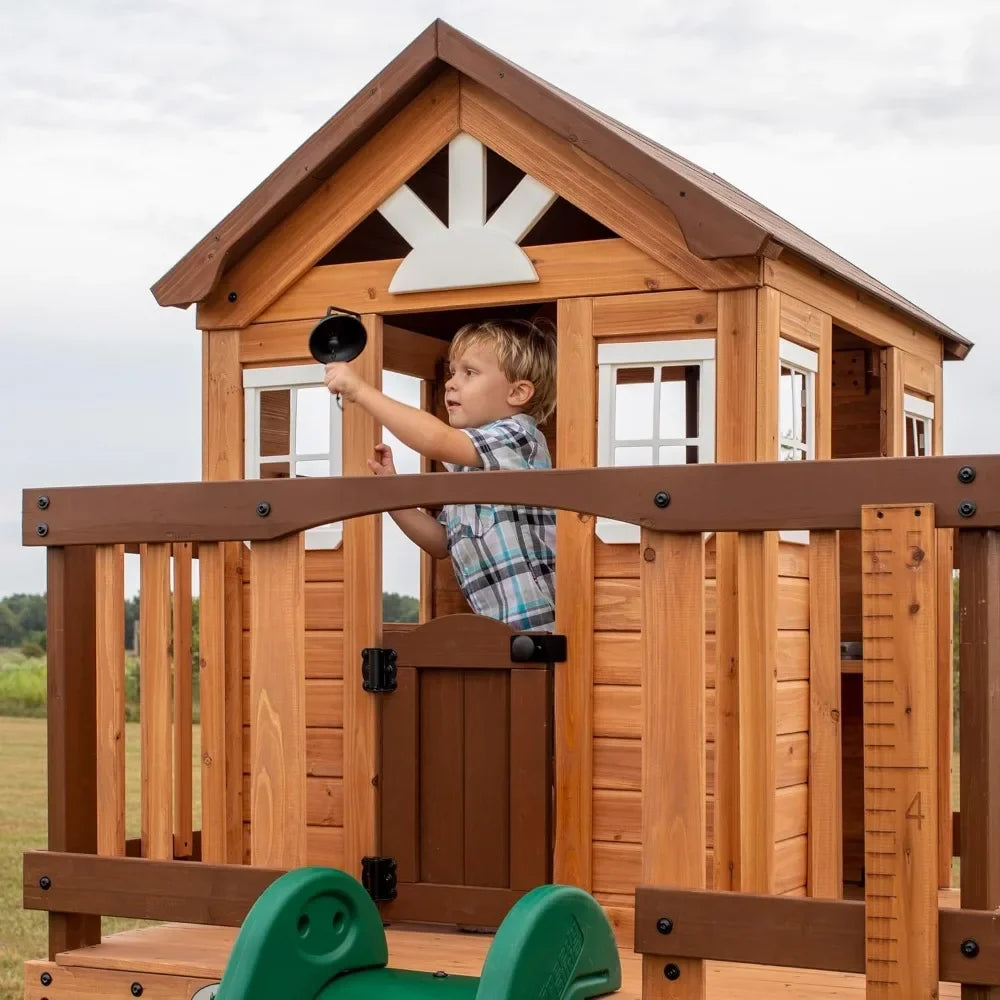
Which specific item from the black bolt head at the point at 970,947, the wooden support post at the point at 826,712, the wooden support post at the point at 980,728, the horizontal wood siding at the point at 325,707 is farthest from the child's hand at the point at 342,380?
the black bolt head at the point at 970,947

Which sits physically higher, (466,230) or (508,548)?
(466,230)

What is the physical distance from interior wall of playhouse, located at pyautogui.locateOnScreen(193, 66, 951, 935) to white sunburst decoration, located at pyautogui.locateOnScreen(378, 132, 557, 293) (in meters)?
0.05

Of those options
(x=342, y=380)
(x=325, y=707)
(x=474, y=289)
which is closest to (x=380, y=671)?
(x=325, y=707)

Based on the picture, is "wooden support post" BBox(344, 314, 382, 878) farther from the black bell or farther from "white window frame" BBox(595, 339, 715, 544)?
"white window frame" BBox(595, 339, 715, 544)

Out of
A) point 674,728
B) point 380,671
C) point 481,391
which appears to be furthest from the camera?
point 481,391

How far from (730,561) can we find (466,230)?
1447 mm

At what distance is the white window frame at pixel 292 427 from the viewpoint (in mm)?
5512

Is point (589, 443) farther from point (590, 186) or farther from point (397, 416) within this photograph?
point (590, 186)

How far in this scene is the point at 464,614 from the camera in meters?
5.03

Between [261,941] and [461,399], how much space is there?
7.21ft

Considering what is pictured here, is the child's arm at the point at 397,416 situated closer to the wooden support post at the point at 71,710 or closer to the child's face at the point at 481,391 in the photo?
the child's face at the point at 481,391

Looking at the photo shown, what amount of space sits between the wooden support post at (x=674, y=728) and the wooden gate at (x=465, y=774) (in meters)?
1.00

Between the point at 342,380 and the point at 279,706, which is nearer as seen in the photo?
the point at 279,706

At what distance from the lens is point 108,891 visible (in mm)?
4645
